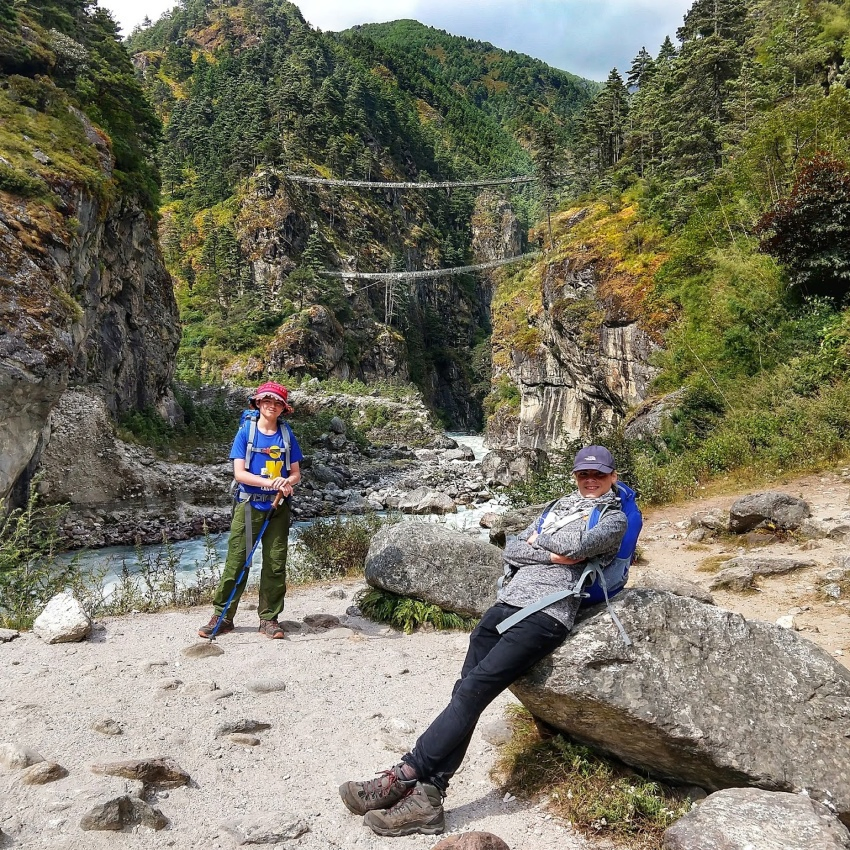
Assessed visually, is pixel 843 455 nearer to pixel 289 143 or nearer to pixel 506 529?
pixel 506 529

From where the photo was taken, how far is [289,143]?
62.4m

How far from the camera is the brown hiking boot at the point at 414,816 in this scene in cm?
273

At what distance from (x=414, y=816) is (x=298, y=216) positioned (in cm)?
5779

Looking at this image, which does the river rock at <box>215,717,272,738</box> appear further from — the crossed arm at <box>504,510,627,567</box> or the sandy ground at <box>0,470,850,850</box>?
the crossed arm at <box>504,510,627,567</box>

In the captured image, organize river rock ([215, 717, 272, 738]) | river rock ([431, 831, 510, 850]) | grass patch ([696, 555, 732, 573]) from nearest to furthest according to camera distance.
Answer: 1. river rock ([431, 831, 510, 850])
2. river rock ([215, 717, 272, 738])
3. grass patch ([696, 555, 732, 573])

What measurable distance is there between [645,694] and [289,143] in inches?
2692

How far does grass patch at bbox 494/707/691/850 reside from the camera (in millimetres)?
2668

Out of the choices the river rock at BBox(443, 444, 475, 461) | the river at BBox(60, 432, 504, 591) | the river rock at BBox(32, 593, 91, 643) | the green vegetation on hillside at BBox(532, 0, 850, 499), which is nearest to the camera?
the river rock at BBox(32, 593, 91, 643)

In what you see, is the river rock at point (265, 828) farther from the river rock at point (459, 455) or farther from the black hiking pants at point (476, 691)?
the river rock at point (459, 455)

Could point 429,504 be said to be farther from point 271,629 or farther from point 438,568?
point 271,629

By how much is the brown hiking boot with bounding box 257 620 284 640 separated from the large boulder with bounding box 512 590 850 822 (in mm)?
2860

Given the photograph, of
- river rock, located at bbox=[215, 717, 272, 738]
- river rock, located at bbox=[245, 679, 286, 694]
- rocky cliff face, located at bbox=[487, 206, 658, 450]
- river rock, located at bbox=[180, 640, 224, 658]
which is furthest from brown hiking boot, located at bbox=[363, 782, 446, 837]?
rocky cliff face, located at bbox=[487, 206, 658, 450]

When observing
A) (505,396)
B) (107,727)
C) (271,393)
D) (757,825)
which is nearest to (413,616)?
(271,393)

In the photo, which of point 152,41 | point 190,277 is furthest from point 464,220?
point 152,41
